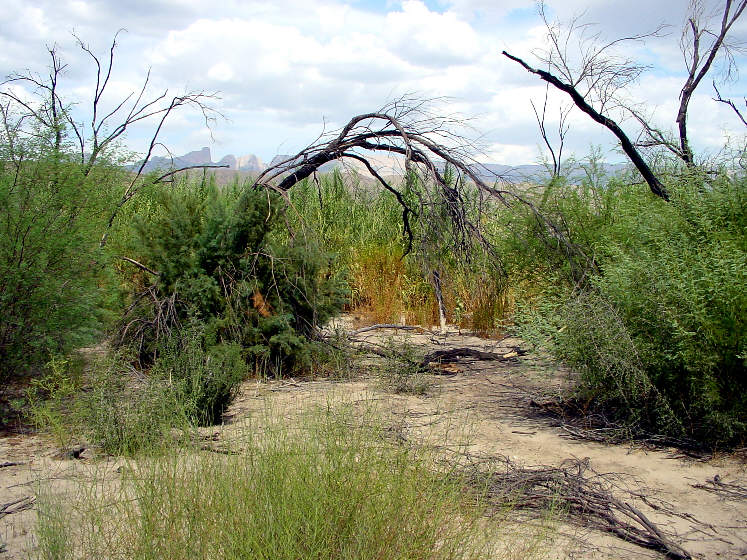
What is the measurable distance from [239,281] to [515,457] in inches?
162

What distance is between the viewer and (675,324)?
5559mm

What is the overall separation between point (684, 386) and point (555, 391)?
1.54 m

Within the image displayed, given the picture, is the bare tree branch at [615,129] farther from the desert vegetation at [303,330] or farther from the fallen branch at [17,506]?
the fallen branch at [17,506]

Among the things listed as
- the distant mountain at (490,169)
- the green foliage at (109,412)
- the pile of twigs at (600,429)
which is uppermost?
the distant mountain at (490,169)

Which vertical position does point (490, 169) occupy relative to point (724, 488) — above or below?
above

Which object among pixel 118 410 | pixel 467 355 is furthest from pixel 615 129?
pixel 118 410

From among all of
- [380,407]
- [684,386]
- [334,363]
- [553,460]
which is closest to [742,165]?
[684,386]

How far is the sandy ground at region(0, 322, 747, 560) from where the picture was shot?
414 cm

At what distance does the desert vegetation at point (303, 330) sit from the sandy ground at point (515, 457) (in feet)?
0.73

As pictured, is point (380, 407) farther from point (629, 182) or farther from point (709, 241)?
point (629, 182)

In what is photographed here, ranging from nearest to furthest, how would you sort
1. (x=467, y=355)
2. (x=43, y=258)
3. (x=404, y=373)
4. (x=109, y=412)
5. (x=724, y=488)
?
(x=724, y=488), (x=109, y=412), (x=43, y=258), (x=404, y=373), (x=467, y=355)

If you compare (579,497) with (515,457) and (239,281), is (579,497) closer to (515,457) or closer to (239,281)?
(515,457)

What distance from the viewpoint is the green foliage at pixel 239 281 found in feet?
27.1

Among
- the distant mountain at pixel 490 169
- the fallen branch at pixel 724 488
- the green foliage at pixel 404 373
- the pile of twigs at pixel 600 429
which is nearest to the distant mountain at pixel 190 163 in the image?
the distant mountain at pixel 490 169
